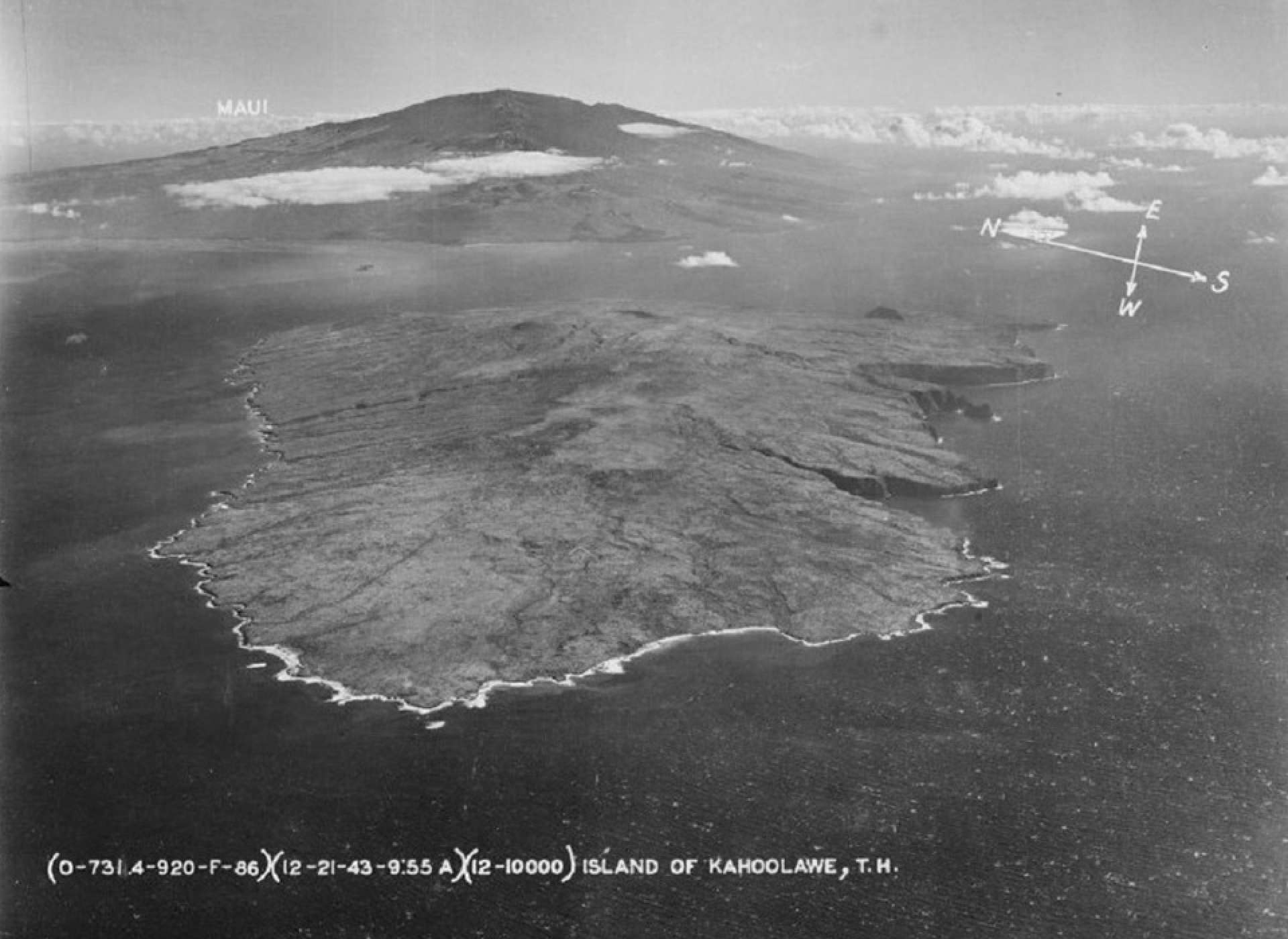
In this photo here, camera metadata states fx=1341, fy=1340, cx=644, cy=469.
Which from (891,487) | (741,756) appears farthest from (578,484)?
(741,756)

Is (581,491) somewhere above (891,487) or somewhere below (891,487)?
below

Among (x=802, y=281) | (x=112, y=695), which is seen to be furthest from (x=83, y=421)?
(x=802, y=281)

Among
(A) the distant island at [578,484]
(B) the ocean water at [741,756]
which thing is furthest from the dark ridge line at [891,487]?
(B) the ocean water at [741,756]

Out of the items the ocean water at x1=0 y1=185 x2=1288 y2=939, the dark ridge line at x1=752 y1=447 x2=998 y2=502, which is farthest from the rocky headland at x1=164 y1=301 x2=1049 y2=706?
the ocean water at x1=0 y1=185 x2=1288 y2=939

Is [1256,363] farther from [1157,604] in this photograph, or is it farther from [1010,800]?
[1010,800]

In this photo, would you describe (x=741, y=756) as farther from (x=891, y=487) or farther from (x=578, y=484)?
(x=891, y=487)
